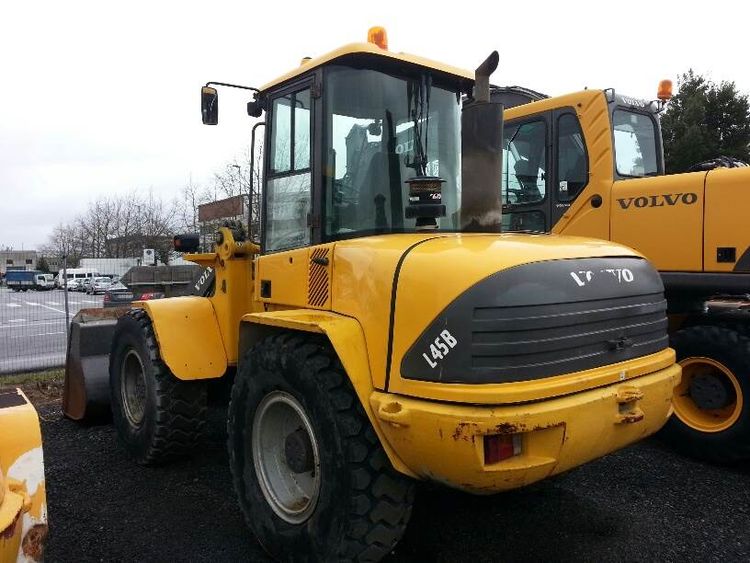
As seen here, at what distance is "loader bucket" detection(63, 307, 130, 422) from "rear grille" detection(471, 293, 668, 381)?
435 centimetres

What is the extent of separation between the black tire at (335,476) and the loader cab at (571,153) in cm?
316

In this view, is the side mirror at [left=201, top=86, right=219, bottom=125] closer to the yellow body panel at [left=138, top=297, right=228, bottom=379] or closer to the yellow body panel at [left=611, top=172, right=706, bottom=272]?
the yellow body panel at [left=138, top=297, right=228, bottom=379]

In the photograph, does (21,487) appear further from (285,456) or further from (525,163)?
Answer: (525,163)

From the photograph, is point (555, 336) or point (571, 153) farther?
point (571, 153)

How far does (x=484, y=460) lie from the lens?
2.39m

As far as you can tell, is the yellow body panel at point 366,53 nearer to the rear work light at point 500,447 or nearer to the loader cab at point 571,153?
the loader cab at point 571,153

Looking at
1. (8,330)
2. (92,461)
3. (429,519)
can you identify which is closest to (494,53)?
(429,519)

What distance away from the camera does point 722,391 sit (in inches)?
183

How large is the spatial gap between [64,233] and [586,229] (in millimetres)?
70689

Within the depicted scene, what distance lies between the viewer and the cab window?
5.43m

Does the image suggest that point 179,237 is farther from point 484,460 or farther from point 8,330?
point 8,330

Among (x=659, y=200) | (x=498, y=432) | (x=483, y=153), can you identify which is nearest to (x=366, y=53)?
(x=483, y=153)

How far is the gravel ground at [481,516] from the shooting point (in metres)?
3.27

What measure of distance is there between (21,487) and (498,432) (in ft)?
6.34
